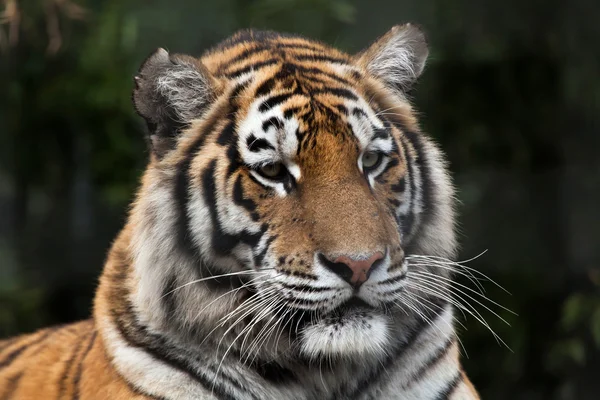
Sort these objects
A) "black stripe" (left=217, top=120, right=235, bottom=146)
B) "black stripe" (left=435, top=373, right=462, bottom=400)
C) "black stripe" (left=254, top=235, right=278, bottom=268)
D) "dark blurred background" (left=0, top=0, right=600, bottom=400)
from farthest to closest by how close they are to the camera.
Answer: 1. "dark blurred background" (left=0, top=0, right=600, bottom=400)
2. "black stripe" (left=435, top=373, right=462, bottom=400)
3. "black stripe" (left=217, top=120, right=235, bottom=146)
4. "black stripe" (left=254, top=235, right=278, bottom=268)

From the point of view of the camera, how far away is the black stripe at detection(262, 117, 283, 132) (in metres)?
1.75

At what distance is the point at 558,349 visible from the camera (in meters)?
3.50

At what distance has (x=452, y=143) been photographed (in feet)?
12.3

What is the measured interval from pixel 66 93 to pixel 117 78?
287mm

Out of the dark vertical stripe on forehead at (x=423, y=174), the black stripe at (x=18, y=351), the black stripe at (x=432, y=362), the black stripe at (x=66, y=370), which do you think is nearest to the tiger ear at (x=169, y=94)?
the dark vertical stripe on forehead at (x=423, y=174)

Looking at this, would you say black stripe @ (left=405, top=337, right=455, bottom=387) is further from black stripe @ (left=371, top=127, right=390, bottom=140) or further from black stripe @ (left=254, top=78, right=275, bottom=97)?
black stripe @ (left=254, top=78, right=275, bottom=97)

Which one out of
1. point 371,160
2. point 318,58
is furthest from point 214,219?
point 318,58

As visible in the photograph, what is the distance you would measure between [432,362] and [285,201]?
50 cm

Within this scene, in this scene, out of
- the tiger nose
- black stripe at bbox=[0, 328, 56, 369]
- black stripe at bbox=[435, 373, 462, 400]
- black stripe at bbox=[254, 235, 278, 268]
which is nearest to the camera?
the tiger nose

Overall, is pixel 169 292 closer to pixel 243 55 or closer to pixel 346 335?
pixel 346 335

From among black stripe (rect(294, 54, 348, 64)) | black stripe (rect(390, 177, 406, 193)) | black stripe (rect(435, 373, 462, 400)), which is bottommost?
black stripe (rect(435, 373, 462, 400))

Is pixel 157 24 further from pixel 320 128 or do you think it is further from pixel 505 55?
pixel 320 128

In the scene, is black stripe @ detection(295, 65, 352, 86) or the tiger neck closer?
the tiger neck

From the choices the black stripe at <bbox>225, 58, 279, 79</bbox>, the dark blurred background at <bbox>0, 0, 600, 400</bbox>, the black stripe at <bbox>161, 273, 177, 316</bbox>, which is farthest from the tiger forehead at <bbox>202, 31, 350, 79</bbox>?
the dark blurred background at <bbox>0, 0, 600, 400</bbox>
